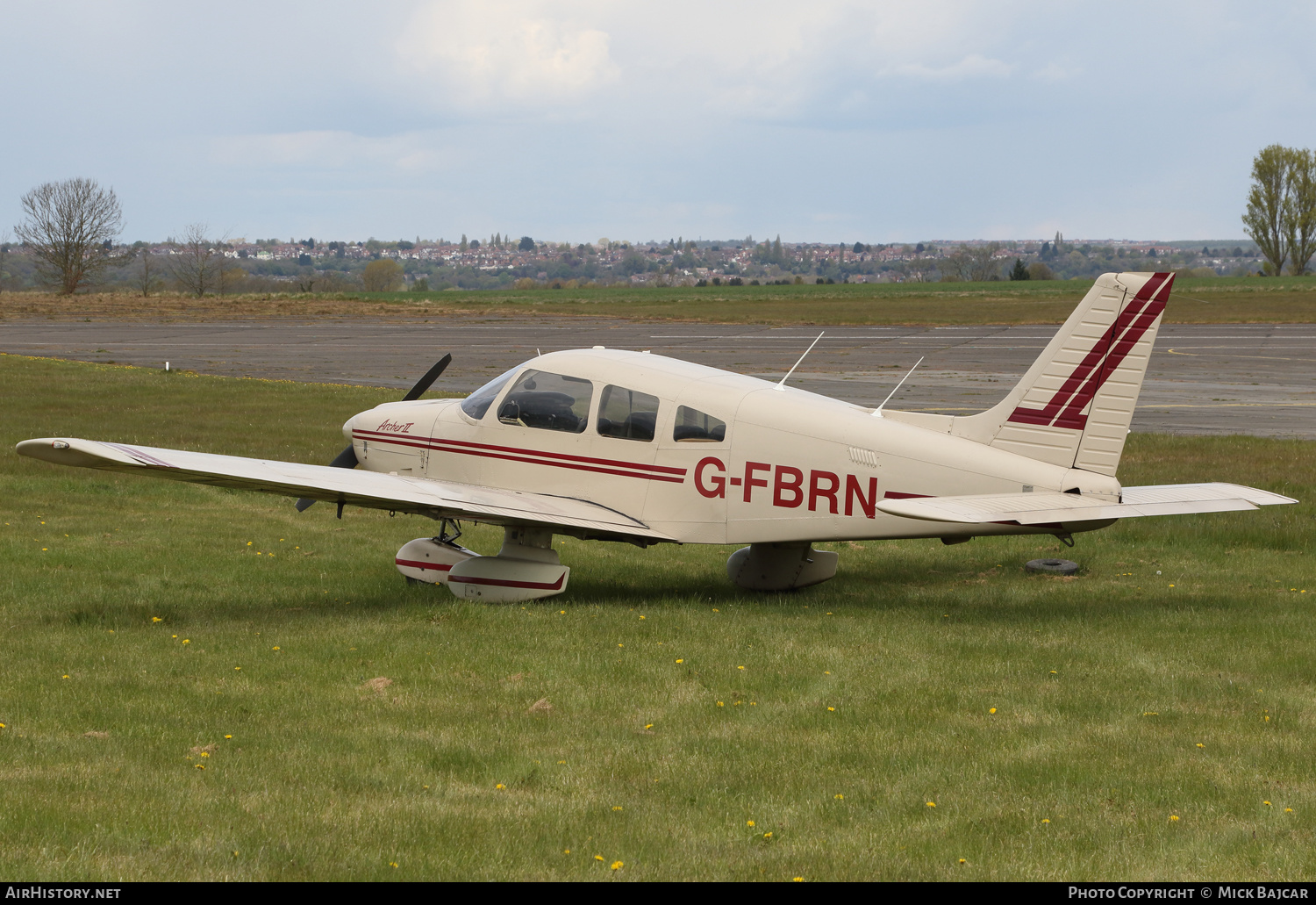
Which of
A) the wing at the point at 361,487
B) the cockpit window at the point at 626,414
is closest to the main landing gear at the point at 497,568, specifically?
the wing at the point at 361,487

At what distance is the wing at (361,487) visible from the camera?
9219 mm

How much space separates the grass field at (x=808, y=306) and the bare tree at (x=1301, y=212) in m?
14.8

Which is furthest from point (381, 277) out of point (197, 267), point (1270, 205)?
point (1270, 205)

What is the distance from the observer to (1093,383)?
34.0ft

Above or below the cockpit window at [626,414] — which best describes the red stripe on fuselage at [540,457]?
below

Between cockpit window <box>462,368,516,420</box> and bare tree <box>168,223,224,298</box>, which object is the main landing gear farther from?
bare tree <box>168,223,224,298</box>

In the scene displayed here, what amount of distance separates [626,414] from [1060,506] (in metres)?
3.91

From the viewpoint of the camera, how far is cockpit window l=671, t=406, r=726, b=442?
35.6 ft

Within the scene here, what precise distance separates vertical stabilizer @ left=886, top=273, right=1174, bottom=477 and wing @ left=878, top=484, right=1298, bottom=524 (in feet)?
1.55

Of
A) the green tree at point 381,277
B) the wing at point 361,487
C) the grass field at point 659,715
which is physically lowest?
the grass field at point 659,715

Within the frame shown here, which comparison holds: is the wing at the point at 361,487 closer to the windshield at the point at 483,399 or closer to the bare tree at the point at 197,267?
the windshield at the point at 483,399

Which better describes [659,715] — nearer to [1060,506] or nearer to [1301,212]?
[1060,506]

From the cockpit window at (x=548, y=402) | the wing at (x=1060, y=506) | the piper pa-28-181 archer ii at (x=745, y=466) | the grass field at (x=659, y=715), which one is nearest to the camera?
the grass field at (x=659, y=715)
